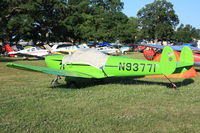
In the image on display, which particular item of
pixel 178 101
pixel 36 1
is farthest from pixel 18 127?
pixel 36 1

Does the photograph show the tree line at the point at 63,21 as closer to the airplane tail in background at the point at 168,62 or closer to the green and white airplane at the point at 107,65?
the green and white airplane at the point at 107,65

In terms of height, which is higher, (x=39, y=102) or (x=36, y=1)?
(x=36, y=1)

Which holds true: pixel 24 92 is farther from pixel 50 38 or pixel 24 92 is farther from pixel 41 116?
pixel 50 38

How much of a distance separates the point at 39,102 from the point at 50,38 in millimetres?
44771

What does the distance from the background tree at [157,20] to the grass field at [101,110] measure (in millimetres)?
70556

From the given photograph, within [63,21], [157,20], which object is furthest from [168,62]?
[157,20]

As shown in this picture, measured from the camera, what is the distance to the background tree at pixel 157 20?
76.8m

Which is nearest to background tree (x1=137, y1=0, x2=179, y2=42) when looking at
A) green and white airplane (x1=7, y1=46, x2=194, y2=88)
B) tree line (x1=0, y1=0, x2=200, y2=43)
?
tree line (x1=0, y1=0, x2=200, y2=43)

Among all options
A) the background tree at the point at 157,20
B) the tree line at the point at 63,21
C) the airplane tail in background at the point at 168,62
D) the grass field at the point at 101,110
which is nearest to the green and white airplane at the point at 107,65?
the airplane tail in background at the point at 168,62

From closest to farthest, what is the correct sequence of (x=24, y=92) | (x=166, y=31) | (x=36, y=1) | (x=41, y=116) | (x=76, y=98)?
1. (x=41, y=116)
2. (x=76, y=98)
3. (x=24, y=92)
4. (x=36, y=1)
5. (x=166, y=31)

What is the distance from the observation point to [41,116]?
18.3 ft

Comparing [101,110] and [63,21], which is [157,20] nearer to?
[63,21]

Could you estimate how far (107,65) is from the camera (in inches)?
345

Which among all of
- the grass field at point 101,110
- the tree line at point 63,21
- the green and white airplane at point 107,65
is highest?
the tree line at point 63,21
